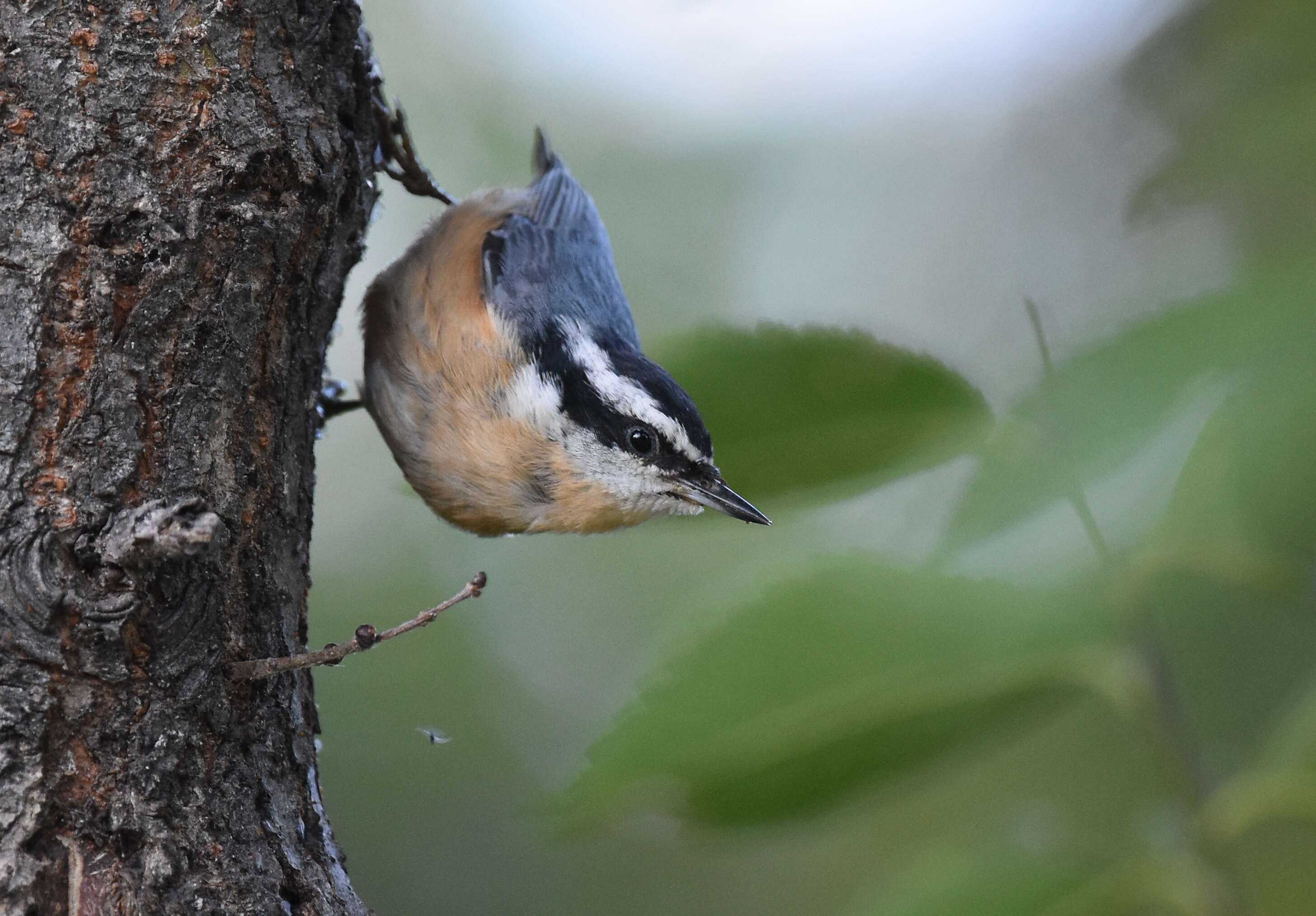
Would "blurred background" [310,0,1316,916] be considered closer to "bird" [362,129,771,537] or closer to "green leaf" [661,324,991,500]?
"green leaf" [661,324,991,500]

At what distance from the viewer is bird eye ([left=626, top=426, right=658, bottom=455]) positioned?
1866mm

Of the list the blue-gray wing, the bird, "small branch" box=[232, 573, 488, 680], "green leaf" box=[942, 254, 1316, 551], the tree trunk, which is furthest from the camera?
the blue-gray wing

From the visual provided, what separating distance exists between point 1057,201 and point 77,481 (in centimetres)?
137

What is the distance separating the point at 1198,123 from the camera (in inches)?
37.6

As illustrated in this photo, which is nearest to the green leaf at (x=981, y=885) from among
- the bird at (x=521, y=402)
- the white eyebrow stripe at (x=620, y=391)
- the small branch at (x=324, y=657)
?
the small branch at (x=324, y=657)

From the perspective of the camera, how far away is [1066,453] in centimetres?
82

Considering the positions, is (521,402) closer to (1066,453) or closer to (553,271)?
(553,271)

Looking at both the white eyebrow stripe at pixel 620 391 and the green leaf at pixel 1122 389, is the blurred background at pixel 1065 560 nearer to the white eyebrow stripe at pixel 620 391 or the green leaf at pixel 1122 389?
the green leaf at pixel 1122 389

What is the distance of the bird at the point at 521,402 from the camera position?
1866 mm

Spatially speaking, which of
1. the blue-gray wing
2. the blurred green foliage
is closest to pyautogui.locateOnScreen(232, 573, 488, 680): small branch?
the blurred green foliage

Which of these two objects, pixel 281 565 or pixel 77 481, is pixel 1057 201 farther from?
pixel 77 481

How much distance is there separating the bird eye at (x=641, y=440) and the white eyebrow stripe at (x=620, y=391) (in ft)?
0.07

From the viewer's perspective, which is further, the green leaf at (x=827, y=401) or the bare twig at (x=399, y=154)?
the bare twig at (x=399, y=154)

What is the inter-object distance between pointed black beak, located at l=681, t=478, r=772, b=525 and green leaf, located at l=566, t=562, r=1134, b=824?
0.77 metres
